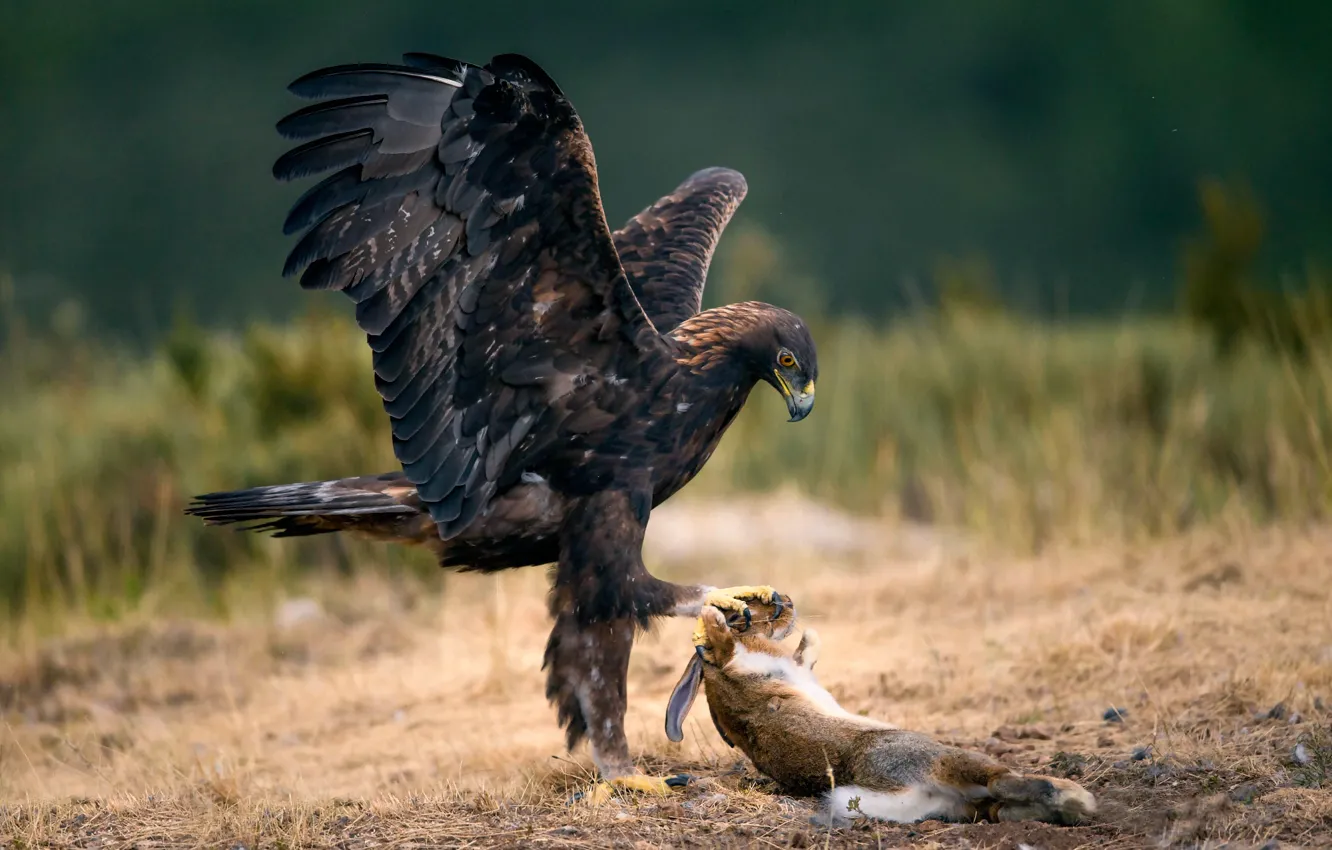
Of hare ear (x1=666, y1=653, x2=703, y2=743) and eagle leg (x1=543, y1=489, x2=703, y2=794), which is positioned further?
eagle leg (x1=543, y1=489, x2=703, y2=794)

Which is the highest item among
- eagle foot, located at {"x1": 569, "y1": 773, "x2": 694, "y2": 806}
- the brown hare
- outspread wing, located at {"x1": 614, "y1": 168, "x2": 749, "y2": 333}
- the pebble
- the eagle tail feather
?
outspread wing, located at {"x1": 614, "y1": 168, "x2": 749, "y2": 333}

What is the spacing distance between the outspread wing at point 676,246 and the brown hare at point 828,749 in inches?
47.1

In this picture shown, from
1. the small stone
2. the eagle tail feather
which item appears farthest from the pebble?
the small stone

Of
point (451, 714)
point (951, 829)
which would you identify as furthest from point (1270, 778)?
point (451, 714)

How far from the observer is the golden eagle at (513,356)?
338 cm

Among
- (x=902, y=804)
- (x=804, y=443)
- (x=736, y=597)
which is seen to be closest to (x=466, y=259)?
(x=736, y=597)

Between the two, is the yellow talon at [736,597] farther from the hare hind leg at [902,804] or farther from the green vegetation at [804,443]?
the green vegetation at [804,443]

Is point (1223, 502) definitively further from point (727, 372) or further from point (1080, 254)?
point (1080, 254)

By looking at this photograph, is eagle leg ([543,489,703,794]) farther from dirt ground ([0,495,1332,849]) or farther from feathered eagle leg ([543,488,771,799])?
dirt ground ([0,495,1332,849])

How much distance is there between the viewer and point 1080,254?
624 inches

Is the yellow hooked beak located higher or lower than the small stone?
higher

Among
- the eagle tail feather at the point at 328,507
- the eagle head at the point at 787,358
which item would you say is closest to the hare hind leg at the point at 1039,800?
the eagle head at the point at 787,358

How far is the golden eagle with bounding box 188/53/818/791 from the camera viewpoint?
3.38m

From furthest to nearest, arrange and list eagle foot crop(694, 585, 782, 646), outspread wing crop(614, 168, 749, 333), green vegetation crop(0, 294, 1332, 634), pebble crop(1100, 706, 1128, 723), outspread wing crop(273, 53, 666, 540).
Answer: green vegetation crop(0, 294, 1332, 634)
outspread wing crop(614, 168, 749, 333)
pebble crop(1100, 706, 1128, 723)
eagle foot crop(694, 585, 782, 646)
outspread wing crop(273, 53, 666, 540)
